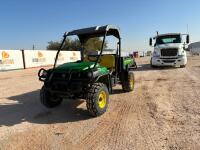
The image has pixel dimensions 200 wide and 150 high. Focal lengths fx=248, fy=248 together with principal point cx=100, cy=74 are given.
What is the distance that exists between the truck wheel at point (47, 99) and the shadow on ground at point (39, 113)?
144 millimetres

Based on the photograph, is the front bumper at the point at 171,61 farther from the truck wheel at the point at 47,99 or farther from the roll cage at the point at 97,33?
the truck wheel at the point at 47,99

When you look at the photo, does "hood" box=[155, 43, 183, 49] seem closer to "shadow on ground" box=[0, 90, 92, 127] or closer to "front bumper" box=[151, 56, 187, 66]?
"front bumper" box=[151, 56, 187, 66]

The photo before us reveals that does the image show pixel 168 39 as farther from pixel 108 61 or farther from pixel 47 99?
pixel 47 99

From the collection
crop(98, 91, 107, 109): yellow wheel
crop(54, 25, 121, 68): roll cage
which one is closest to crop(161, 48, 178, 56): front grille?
crop(54, 25, 121, 68): roll cage

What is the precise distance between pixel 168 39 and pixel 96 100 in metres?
14.5

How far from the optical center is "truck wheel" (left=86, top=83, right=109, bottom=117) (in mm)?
5793

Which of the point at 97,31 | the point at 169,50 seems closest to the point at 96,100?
the point at 97,31

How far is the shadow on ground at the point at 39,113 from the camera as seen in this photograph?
5.97 meters

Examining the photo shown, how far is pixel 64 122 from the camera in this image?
5.77 meters

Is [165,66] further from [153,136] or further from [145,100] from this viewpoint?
[153,136]

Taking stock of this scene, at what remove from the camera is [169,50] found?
694 inches

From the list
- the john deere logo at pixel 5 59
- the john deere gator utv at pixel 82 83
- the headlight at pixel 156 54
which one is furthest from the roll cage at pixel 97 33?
the john deere logo at pixel 5 59

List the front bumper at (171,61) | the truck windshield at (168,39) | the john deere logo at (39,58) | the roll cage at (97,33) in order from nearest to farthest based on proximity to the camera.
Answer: the roll cage at (97,33) → the front bumper at (171,61) → the truck windshield at (168,39) → the john deere logo at (39,58)

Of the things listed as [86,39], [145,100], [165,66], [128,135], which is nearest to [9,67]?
[165,66]
